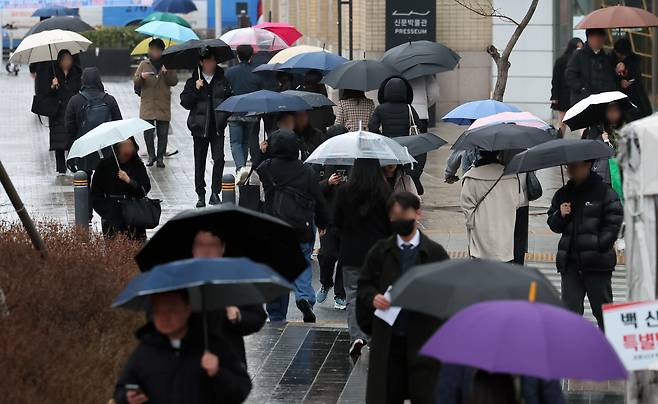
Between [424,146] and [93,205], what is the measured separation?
287 centimetres

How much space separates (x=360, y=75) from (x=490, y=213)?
5030mm

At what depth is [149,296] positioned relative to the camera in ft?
20.1

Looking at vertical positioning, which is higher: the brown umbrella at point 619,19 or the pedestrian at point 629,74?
the brown umbrella at point 619,19

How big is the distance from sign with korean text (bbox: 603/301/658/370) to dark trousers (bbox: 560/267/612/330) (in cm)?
355

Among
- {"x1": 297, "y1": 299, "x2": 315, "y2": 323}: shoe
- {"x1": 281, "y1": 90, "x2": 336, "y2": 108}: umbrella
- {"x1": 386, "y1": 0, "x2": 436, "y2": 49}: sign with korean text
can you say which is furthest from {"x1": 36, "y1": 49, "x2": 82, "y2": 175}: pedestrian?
{"x1": 297, "y1": 299, "x2": 315, "y2": 323}: shoe

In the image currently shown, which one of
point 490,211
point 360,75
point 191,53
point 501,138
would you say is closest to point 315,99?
point 360,75

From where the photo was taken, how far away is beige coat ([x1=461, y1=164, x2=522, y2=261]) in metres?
11.8

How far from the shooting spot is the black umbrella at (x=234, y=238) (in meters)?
7.25

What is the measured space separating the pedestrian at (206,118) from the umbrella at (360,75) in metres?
2.14

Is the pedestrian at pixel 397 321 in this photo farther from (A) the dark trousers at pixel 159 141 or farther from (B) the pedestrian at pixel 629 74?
(A) the dark trousers at pixel 159 141

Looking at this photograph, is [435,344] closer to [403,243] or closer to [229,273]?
[229,273]

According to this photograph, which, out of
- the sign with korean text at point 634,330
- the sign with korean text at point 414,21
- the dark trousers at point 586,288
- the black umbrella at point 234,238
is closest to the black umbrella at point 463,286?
the black umbrella at point 234,238

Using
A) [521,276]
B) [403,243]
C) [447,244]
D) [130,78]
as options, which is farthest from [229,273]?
[130,78]

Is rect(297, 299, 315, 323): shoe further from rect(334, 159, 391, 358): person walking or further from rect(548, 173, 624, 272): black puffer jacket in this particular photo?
rect(548, 173, 624, 272): black puffer jacket
